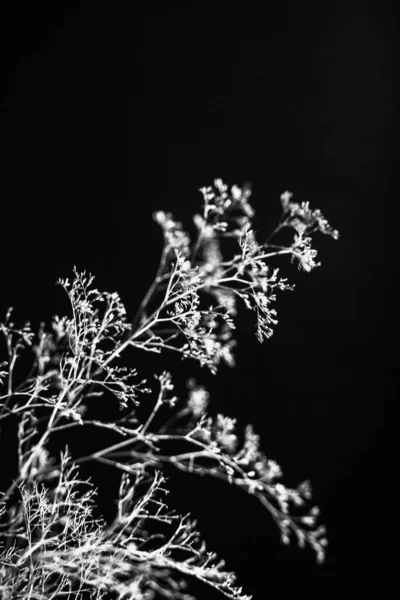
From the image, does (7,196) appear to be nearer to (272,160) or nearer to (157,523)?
(272,160)

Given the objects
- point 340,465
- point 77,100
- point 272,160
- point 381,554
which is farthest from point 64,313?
point 381,554

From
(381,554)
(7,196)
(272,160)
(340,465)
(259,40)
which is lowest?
(381,554)

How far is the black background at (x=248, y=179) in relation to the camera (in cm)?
267

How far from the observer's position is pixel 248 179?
3006 millimetres

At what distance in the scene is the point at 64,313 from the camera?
2.74m

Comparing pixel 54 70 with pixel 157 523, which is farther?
pixel 157 523

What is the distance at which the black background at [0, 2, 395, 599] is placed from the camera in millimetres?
2670

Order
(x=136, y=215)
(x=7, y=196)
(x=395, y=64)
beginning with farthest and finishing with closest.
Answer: (x=395, y=64) < (x=136, y=215) < (x=7, y=196)

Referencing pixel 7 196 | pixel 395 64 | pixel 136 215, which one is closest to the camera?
pixel 7 196

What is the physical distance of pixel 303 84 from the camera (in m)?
3.03

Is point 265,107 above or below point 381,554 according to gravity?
above

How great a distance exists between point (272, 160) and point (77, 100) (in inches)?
41.5

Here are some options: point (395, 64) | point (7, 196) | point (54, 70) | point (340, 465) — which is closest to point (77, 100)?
point (54, 70)

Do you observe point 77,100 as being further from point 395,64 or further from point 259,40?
point 395,64
